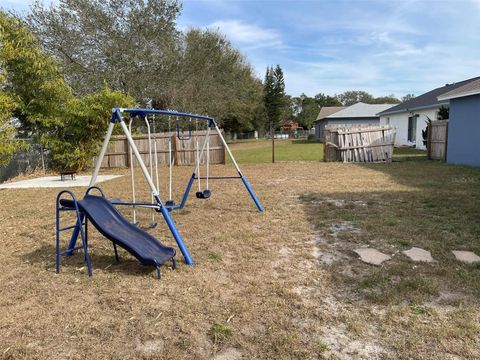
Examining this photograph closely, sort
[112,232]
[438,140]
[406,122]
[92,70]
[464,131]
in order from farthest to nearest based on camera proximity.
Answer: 1. [406,122]
2. [92,70]
3. [438,140]
4. [464,131]
5. [112,232]

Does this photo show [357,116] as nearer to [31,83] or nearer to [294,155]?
[294,155]

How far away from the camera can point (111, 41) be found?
715 inches

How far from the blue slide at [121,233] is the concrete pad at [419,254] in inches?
99.8

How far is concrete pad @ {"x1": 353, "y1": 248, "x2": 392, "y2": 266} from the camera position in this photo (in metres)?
3.76

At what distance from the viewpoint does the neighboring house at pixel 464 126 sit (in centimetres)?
1197

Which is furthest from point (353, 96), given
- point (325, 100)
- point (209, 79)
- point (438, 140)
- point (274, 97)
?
point (438, 140)

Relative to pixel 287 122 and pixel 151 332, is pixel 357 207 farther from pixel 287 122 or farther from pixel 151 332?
pixel 287 122

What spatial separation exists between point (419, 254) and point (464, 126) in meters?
10.8

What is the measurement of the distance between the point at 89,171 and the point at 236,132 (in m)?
38.1

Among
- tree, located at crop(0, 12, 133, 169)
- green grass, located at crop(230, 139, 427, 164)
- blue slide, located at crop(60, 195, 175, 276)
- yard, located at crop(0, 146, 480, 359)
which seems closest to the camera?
yard, located at crop(0, 146, 480, 359)

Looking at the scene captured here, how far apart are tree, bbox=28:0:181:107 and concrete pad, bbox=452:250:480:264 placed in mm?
17107

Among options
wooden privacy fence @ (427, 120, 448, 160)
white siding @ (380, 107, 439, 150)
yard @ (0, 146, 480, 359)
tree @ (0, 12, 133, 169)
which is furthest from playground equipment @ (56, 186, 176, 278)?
white siding @ (380, 107, 439, 150)

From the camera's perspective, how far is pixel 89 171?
14.3m

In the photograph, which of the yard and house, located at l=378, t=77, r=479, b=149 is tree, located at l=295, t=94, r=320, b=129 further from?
the yard
